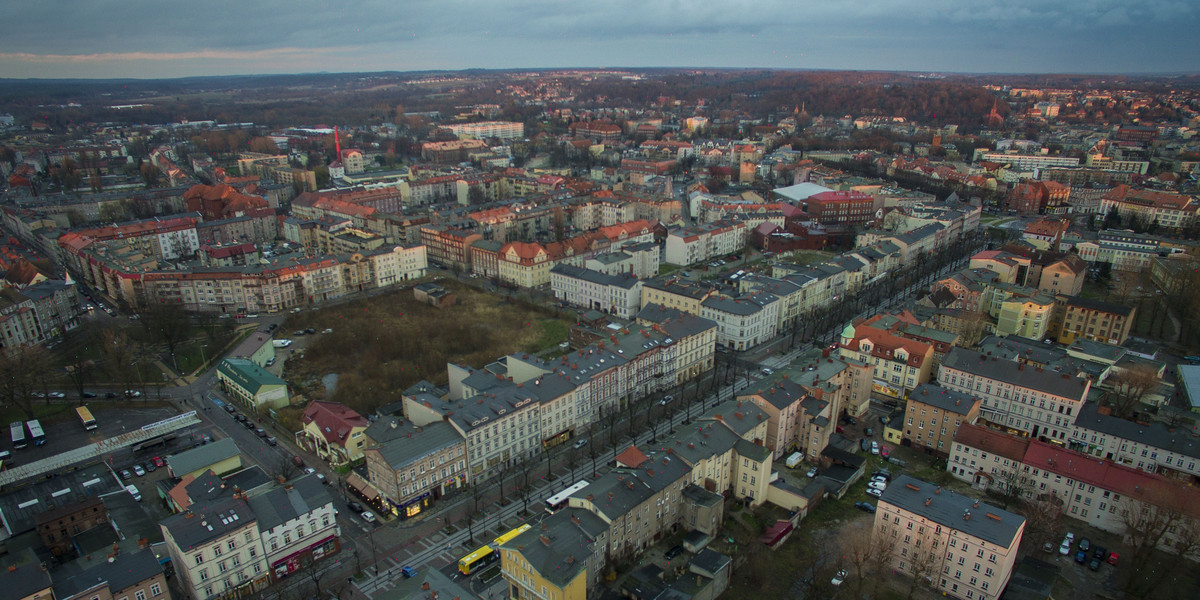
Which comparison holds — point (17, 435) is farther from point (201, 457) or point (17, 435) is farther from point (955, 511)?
point (955, 511)

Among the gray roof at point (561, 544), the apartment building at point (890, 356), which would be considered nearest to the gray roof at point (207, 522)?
the gray roof at point (561, 544)

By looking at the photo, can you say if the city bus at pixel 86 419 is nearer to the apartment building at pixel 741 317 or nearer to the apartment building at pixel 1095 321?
the apartment building at pixel 741 317

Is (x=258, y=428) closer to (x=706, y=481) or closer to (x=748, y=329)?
(x=706, y=481)

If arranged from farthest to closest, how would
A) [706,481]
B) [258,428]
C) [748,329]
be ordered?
[748,329]
[258,428]
[706,481]

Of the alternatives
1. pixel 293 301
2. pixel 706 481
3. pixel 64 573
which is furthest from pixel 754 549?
pixel 293 301

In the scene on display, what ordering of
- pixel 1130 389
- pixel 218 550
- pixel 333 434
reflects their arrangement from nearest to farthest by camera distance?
pixel 218 550
pixel 333 434
pixel 1130 389

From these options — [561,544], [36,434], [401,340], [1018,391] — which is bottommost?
[36,434]

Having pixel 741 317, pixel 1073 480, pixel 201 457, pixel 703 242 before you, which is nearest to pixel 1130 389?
pixel 1073 480
